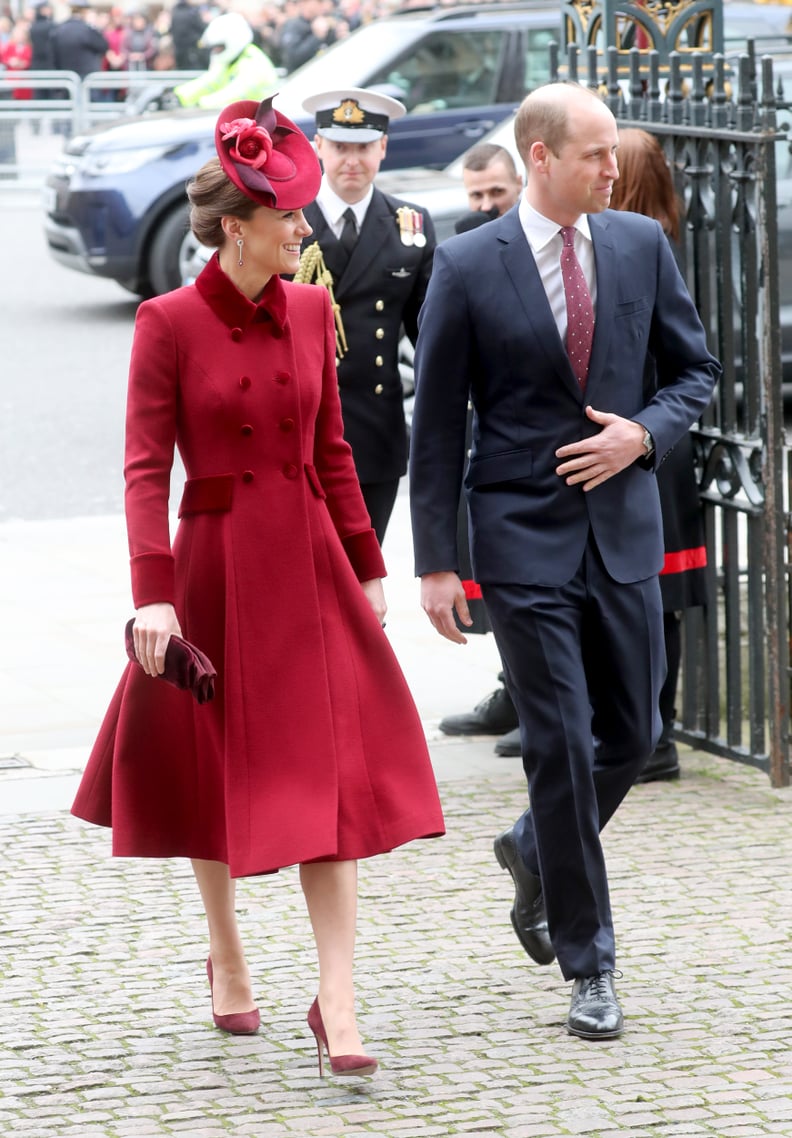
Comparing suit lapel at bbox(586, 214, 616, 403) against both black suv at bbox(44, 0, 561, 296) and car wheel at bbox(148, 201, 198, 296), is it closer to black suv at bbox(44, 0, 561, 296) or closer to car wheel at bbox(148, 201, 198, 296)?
black suv at bbox(44, 0, 561, 296)

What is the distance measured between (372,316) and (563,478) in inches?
80.2

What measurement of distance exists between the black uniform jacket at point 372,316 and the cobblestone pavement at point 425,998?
112 cm

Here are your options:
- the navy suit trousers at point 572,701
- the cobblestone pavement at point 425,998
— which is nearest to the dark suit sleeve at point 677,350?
the navy suit trousers at point 572,701

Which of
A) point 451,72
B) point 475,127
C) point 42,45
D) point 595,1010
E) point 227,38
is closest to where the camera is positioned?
point 595,1010

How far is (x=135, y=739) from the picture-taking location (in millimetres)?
4125

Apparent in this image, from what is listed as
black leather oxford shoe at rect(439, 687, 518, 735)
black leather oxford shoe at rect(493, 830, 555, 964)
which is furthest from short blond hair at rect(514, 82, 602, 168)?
black leather oxford shoe at rect(439, 687, 518, 735)

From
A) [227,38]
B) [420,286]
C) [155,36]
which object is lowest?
[420,286]

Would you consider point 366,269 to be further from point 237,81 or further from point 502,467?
point 237,81

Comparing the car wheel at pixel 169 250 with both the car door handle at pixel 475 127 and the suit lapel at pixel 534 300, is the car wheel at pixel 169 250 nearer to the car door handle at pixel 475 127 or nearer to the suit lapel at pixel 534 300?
the car door handle at pixel 475 127

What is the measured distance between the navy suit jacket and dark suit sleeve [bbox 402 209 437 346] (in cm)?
186

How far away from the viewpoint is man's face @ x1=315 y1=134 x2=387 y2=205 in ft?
20.5

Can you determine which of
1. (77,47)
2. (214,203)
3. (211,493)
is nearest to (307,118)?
(214,203)

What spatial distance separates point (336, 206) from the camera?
6270 millimetres

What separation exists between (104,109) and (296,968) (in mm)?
20118
